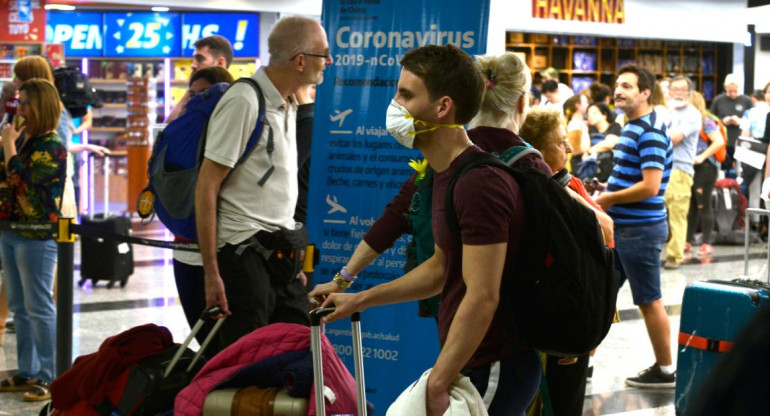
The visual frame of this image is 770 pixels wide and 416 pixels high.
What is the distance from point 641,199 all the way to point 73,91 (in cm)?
433

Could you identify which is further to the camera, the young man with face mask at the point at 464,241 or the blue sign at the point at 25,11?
the blue sign at the point at 25,11

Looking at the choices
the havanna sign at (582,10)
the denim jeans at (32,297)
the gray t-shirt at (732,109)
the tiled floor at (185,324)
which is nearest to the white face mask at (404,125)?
the tiled floor at (185,324)

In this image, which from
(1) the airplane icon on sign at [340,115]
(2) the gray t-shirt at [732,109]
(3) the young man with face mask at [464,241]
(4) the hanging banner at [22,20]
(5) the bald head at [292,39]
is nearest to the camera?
(3) the young man with face mask at [464,241]

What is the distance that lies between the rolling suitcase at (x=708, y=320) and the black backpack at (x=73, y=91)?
4.83 metres

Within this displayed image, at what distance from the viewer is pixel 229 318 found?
3.46 m

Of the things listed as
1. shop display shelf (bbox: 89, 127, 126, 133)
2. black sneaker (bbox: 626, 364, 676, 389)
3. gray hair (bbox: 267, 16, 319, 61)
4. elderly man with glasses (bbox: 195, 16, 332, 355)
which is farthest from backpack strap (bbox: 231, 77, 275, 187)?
shop display shelf (bbox: 89, 127, 126, 133)

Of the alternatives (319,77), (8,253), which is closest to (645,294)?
(319,77)

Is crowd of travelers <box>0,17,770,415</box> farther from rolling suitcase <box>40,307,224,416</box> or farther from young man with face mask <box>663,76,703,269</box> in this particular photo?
young man with face mask <box>663,76,703,269</box>

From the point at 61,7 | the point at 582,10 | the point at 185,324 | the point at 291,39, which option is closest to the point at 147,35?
the point at 61,7

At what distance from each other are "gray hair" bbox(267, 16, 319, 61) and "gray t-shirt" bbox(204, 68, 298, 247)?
0.09 meters

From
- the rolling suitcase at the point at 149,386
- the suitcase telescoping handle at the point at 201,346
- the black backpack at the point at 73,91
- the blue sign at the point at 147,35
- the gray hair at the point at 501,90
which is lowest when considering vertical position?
the rolling suitcase at the point at 149,386

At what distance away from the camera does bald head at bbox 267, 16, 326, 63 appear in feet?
11.5

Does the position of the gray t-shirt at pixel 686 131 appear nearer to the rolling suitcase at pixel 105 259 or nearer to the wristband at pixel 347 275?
the rolling suitcase at pixel 105 259

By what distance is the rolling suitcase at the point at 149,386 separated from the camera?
3.07 metres
